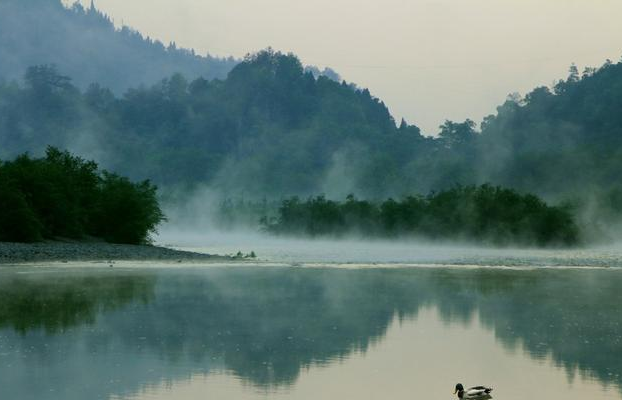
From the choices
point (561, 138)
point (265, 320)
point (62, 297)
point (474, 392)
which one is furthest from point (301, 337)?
point (561, 138)

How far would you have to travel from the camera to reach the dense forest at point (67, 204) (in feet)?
175

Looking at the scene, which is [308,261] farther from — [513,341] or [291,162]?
[291,162]

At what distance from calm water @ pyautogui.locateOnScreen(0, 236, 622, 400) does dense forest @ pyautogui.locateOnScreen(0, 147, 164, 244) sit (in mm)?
13919

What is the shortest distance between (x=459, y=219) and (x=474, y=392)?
69.5m

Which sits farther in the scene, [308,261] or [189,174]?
[189,174]

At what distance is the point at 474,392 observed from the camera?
1631 cm

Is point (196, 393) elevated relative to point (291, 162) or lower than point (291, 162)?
lower

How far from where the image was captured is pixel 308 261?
5553 cm

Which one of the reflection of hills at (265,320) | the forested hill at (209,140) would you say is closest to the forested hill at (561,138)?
the forested hill at (209,140)

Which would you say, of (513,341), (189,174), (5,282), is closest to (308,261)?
(5,282)

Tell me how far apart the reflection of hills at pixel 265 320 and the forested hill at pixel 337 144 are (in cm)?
7583

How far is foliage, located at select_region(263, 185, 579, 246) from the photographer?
79.8m

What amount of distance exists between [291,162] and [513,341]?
15580 cm

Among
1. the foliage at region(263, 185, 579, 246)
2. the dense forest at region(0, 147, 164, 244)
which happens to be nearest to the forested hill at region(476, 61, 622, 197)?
the foliage at region(263, 185, 579, 246)
